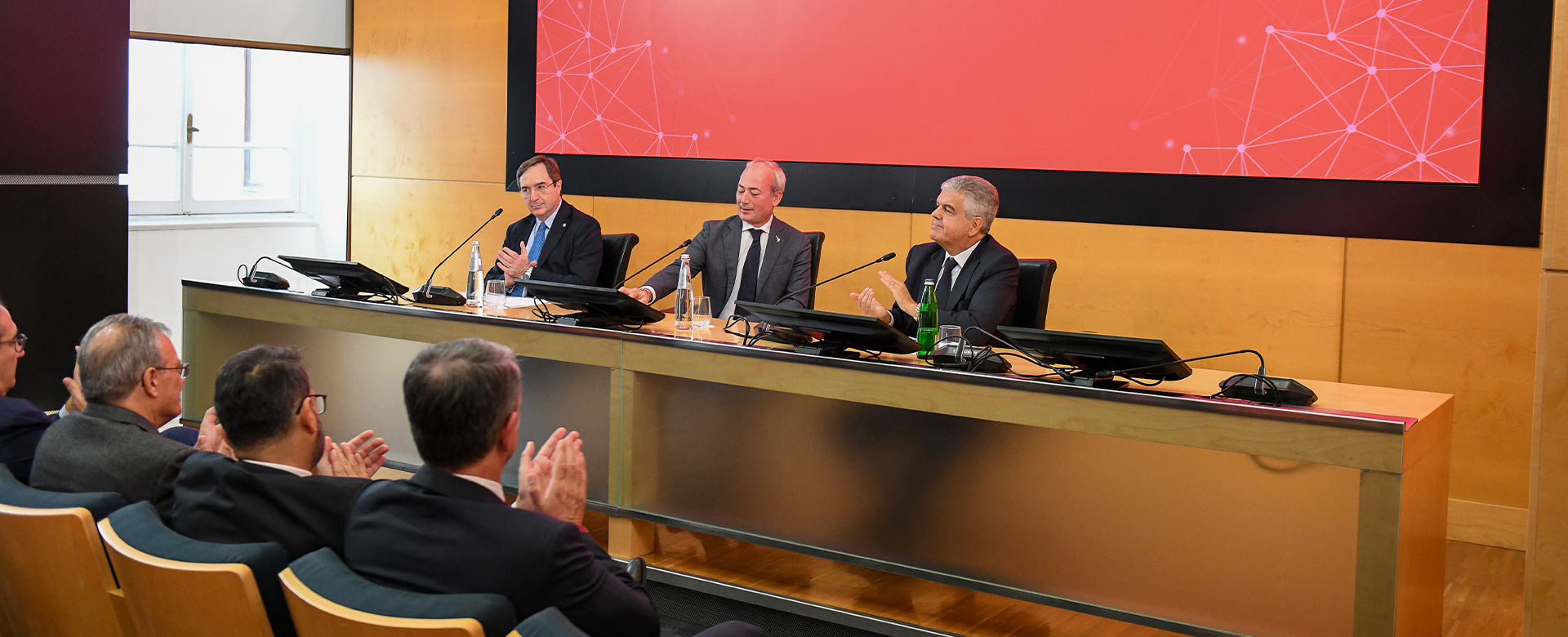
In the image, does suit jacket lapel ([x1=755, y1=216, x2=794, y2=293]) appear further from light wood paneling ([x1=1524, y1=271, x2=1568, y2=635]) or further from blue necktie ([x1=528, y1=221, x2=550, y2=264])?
light wood paneling ([x1=1524, y1=271, x2=1568, y2=635])

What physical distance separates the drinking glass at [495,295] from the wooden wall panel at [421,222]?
81.3 inches

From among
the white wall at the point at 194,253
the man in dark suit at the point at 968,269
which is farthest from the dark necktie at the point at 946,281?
the white wall at the point at 194,253

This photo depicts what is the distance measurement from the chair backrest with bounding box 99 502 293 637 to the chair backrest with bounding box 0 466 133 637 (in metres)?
0.09

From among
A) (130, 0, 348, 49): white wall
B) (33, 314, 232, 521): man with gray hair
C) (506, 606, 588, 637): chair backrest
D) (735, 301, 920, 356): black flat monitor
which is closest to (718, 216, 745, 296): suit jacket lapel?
(735, 301, 920, 356): black flat monitor

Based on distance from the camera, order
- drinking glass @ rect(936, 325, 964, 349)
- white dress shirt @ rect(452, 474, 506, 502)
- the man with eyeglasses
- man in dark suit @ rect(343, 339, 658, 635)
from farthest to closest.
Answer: drinking glass @ rect(936, 325, 964, 349), the man with eyeglasses, white dress shirt @ rect(452, 474, 506, 502), man in dark suit @ rect(343, 339, 658, 635)

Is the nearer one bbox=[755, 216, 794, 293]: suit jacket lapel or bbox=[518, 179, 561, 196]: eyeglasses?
bbox=[755, 216, 794, 293]: suit jacket lapel

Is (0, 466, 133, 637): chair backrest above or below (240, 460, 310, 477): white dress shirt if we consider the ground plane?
below

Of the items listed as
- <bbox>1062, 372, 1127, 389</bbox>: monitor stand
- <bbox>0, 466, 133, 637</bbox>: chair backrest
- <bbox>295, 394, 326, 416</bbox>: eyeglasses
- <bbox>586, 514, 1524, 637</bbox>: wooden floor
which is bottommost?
<bbox>586, 514, 1524, 637</bbox>: wooden floor

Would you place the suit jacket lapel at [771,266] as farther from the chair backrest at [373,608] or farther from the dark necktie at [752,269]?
the chair backrest at [373,608]

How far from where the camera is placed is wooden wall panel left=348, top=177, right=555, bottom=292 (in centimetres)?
661

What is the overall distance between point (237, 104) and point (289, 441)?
5776mm

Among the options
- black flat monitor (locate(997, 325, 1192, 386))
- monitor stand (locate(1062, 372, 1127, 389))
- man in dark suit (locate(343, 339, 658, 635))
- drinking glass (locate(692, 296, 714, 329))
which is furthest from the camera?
drinking glass (locate(692, 296, 714, 329))

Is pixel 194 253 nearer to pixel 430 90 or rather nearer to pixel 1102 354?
pixel 430 90

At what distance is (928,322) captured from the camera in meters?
3.24
